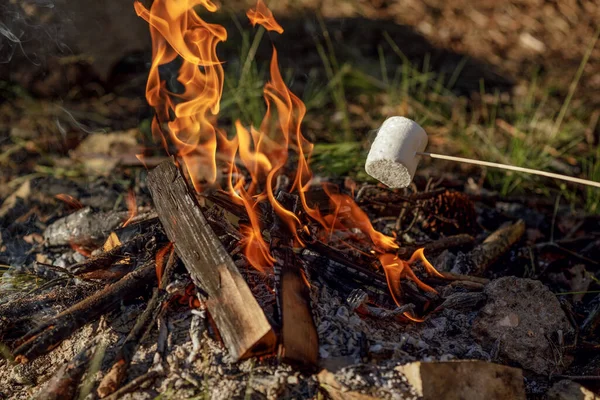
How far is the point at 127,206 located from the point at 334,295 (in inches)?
65.8

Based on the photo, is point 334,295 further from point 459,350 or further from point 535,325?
point 535,325

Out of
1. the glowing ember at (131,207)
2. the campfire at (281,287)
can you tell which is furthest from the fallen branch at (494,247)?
the glowing ember at (131,207)

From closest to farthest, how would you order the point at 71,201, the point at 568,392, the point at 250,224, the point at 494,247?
the point at 568,392 → the point at 250,224 → the point at 494,247 → the point at 71,201

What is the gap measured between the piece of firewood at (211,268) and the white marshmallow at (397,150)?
0.79m

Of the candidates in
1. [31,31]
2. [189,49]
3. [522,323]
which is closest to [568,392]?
[522,323]

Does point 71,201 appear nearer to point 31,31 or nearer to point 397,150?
point 31,31

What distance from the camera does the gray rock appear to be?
2559 millimetres

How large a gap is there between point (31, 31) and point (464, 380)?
14.4ft

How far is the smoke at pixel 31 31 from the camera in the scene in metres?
4.80

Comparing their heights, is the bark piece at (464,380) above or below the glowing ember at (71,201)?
above

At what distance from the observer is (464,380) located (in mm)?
2219

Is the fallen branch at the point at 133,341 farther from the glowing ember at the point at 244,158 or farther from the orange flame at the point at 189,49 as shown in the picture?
the orange flame at the point at 189,49

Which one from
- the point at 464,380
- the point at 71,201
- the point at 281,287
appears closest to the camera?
the point at 464,380

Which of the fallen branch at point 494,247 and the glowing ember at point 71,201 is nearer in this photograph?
the fallen branch at point 494,247
